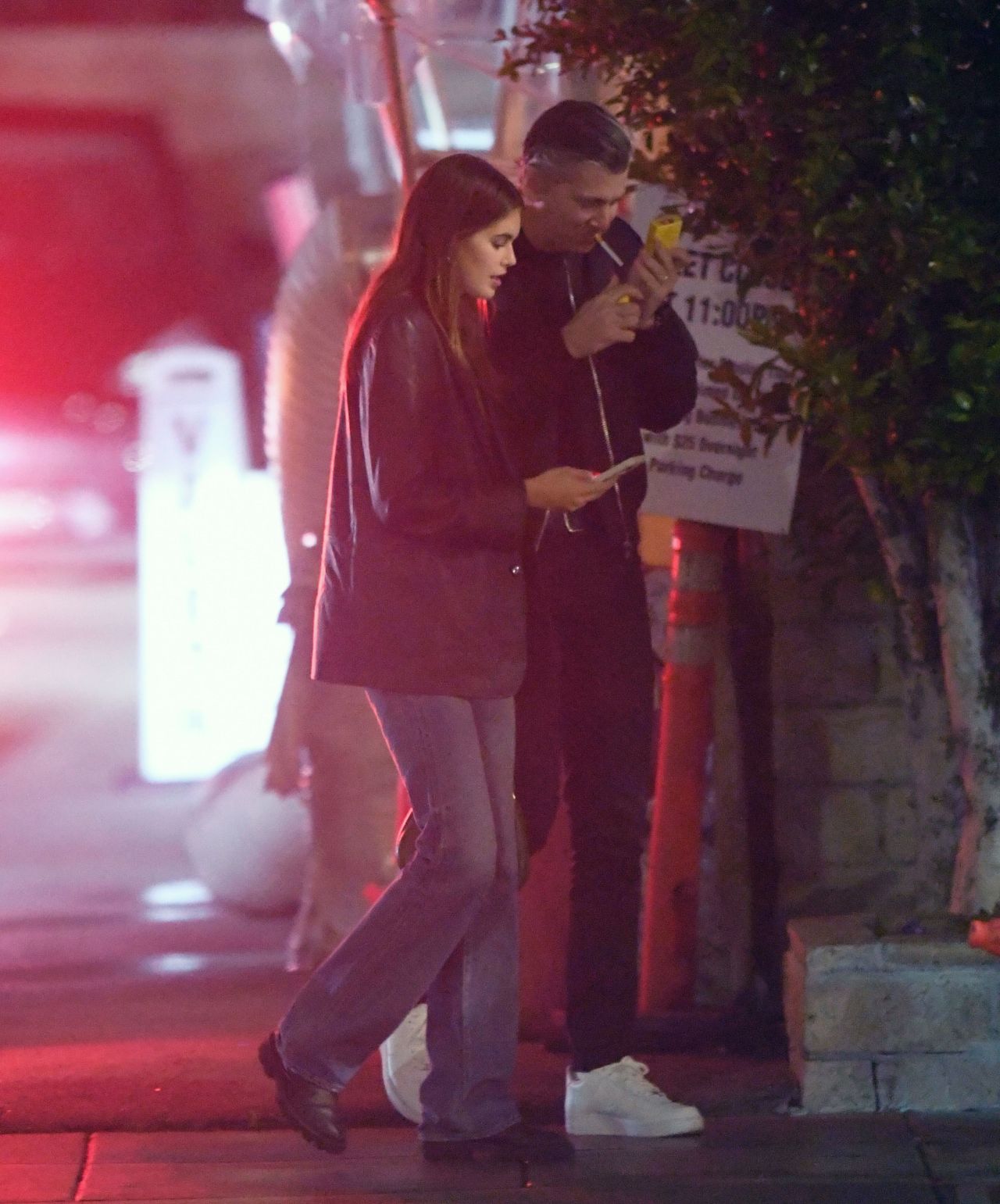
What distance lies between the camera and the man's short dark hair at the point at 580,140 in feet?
12.0

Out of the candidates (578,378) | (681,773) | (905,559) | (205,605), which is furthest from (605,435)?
(205,605)

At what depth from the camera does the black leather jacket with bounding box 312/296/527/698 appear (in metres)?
3.42

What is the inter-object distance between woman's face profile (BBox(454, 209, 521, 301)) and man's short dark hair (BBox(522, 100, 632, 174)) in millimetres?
196

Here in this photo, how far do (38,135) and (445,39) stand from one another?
18465 mm

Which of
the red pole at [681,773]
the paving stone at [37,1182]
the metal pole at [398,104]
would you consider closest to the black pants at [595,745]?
the red pole at [681,773]

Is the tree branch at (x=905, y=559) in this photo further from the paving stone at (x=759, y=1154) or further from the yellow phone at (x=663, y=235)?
the paving stone at (x=759, y=1154)

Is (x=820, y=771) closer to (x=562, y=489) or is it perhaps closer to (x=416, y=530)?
(x=562, y=489)

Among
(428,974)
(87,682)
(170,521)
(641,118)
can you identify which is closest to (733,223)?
(641,118)

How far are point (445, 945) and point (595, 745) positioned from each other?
1.66 feet

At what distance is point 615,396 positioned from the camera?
3.84 meters

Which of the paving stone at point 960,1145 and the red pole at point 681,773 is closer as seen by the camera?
the paving stone at point 960,1145

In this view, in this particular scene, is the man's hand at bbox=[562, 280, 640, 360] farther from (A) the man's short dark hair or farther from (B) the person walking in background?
(B) the person walking in background

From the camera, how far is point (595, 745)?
3781mm

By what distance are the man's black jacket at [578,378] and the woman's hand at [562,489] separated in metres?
0.25
